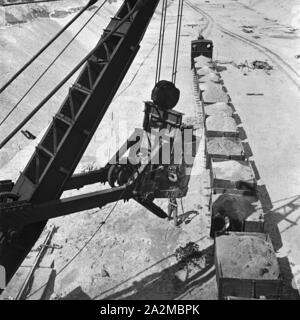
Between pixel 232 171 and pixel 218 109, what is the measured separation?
22.2 ft

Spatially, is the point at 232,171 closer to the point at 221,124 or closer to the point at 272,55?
the point at 221,124

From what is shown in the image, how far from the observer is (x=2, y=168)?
56.3ft

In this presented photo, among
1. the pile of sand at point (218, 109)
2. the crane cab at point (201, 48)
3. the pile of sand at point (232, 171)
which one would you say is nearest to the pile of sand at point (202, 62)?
the crane cab at point (201, 48)

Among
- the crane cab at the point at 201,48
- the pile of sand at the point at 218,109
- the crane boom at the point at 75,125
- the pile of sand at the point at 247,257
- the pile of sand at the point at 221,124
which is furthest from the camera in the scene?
the crane cab at the point at 201,48

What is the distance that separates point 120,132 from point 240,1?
218 ft

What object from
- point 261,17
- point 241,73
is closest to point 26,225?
point 241,73

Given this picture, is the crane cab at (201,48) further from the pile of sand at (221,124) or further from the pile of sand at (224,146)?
the pile of sand at (224,146)

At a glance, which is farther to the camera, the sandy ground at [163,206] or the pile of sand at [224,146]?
the pile of sand at [224,146]

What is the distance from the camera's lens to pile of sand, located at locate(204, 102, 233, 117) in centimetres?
1956

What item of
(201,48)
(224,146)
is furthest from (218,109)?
(201,48)

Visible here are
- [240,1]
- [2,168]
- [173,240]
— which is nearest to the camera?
[173,240]

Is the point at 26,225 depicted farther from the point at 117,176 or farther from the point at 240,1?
the point at 240,1

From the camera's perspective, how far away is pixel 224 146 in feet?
53.3

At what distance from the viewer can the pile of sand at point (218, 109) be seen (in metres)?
19.6
